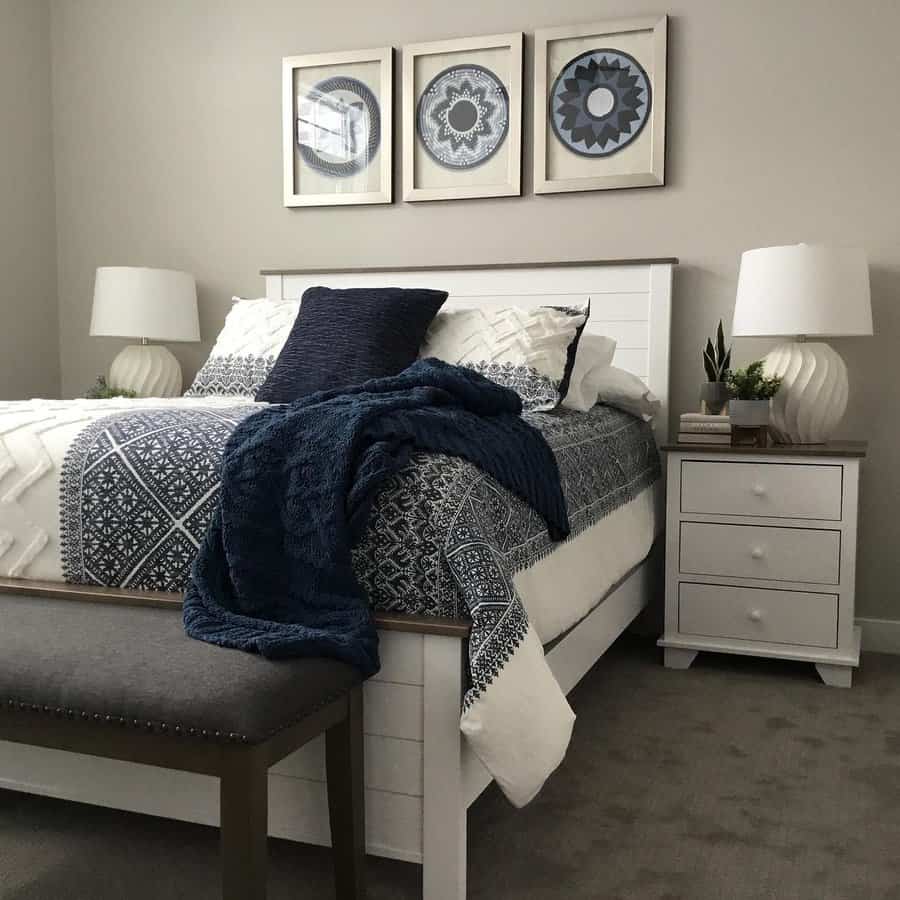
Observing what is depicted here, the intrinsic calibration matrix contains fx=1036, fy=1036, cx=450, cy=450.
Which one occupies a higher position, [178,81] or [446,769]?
[178,81]

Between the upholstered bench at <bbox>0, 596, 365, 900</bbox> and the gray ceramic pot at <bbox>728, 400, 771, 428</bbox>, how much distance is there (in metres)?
1.77

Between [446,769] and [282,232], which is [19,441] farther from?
[282,232]

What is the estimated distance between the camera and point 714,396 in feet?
10.5

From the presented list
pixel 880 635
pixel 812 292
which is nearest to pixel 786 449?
pixel 812 292

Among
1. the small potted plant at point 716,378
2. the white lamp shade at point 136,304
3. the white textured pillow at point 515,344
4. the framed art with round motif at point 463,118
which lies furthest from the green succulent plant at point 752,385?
the white lamp shade at point 136,304

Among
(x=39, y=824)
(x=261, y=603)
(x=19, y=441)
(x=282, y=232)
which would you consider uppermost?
(x=282, y=232)

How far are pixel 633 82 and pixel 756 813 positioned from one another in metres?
2.37

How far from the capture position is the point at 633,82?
3410mm

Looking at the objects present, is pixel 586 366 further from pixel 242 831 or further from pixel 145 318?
pixel 242 831

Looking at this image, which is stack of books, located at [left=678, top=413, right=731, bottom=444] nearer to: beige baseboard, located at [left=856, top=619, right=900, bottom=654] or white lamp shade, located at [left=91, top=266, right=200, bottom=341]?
beige baseboard, located at [left=856, top=619, right=900, bottom=654]

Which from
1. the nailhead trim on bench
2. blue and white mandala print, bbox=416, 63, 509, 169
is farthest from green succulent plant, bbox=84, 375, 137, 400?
the nailhead trim on bench

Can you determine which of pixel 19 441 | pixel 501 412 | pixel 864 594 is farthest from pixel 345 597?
pixel 864 594

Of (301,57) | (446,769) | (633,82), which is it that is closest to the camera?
(446,769)

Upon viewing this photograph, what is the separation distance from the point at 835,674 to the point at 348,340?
1641 millimetres
